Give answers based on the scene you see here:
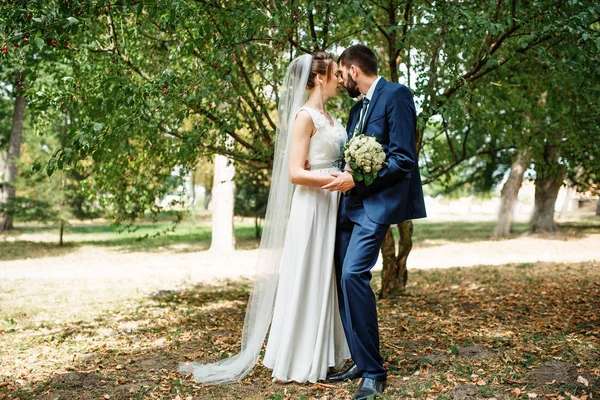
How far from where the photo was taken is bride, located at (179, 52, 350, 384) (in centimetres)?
445

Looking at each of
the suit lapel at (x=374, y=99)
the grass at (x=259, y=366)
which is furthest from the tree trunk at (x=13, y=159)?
A: the suit lapel at (x=374, y=99)

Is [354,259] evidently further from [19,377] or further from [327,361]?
[19,377]

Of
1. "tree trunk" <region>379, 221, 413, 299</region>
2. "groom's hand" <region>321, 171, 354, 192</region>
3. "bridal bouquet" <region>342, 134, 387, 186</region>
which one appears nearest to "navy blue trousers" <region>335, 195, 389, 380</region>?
"groom's hand" <region>321, 171, 354, 192</region>

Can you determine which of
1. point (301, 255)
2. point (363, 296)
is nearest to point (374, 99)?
point (301, 255)

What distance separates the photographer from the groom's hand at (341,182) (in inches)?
164

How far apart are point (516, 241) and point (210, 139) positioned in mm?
14618

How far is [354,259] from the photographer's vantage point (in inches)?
164

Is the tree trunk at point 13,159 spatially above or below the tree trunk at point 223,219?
above

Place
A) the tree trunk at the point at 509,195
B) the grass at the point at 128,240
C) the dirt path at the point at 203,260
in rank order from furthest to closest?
the tree trunk at the point at 509,195, the grass at the point at 128,240, the dirt path at the point at 203,260

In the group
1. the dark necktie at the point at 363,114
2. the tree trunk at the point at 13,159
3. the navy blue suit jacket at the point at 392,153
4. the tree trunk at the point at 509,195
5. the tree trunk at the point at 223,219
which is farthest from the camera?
the tree trunk at the point at 509,195

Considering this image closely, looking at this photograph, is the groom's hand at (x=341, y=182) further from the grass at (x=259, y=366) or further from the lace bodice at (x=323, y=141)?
the grass at (x=259, y=366)

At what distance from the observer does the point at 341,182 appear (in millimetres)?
4180

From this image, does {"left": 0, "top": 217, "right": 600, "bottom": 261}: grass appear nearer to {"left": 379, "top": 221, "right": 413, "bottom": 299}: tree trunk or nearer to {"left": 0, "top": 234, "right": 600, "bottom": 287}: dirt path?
{"left": 0, "top": 234, "right": 600, "bottom": 287}: dirt path

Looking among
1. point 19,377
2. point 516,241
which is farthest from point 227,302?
point 516,241
